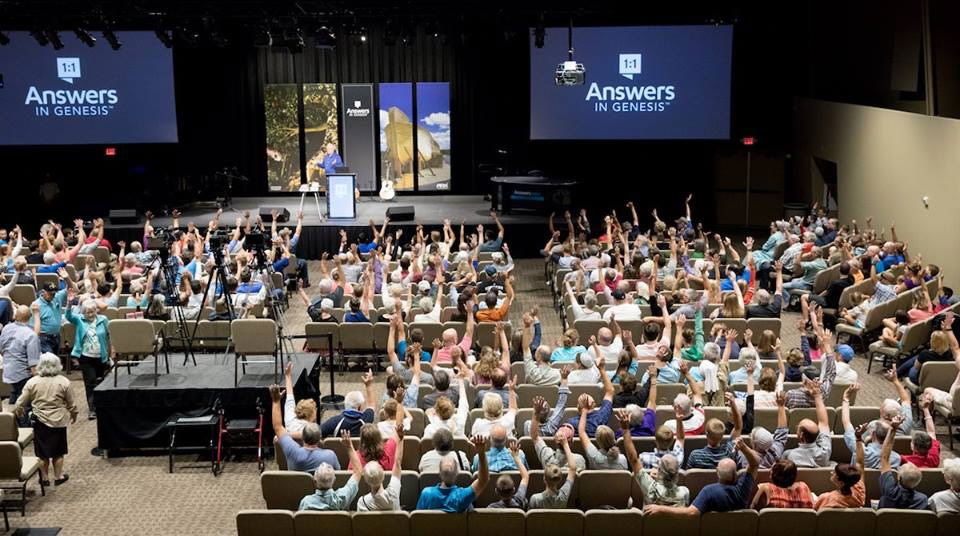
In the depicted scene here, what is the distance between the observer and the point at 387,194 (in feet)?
77.3

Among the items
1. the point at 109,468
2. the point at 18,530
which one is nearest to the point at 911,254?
the point at 109,468

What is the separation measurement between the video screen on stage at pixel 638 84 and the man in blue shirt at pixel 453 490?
14.9 metres

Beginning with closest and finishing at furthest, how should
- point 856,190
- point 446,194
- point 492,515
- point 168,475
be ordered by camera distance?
point 492,515, point 168,475, point 856,190, point 446,194

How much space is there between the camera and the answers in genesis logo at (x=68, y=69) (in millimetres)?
20953

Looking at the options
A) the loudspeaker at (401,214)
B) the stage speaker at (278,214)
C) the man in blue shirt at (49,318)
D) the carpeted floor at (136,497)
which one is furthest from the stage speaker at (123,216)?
the carpeted floor at (136,497)

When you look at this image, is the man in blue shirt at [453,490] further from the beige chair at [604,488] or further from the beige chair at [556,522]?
the beige chair at [604,488]

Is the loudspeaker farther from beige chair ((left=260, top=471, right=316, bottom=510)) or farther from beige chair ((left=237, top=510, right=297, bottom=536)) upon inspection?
beige chair ((left=237, top=510, right=297, bottom=536))

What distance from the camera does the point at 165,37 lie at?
19297 mm

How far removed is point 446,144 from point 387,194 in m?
2.31

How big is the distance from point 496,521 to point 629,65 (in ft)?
51.2

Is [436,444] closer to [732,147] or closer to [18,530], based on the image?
[18,530]

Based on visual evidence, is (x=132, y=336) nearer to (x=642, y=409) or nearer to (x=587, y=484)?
(x=642, y=409)

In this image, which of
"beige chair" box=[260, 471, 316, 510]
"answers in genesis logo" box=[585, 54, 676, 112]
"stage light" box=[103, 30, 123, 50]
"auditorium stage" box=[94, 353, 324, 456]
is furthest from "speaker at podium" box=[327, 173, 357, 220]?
"beige chair" box=[260, 471, 316, 510]

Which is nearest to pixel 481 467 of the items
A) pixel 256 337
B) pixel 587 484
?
pixel 587 484
